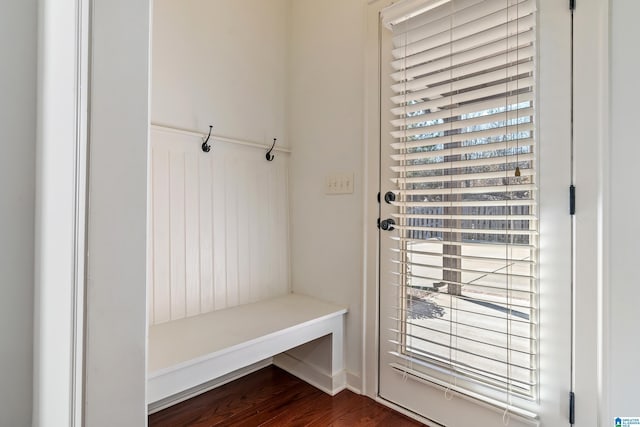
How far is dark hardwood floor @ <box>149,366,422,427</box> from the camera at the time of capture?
154cm

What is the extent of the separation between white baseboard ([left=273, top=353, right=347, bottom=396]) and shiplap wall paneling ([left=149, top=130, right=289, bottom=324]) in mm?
437

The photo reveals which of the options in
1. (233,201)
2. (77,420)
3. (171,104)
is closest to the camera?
(77,420)

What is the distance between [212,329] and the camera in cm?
156

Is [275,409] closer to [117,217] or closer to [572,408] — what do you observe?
[572,408]

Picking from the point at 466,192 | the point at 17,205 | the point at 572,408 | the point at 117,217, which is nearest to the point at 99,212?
the point at 117,217

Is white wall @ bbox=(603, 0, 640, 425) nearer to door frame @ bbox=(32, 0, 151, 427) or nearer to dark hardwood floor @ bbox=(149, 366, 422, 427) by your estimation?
dark hardwood floor @ bbox=(149, 366, 422, 427)

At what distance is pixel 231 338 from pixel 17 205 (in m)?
0.92

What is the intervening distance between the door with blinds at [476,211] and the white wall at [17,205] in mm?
1410

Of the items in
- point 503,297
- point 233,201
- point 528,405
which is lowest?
point 528,405

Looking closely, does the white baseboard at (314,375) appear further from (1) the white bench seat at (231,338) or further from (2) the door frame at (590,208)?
(2) the door frame at (590,208)

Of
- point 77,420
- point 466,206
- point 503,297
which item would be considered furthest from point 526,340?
point 77,420

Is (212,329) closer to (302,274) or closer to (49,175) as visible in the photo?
(302,274)

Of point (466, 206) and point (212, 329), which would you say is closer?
point (466, 206)

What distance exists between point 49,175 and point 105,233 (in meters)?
0.32
